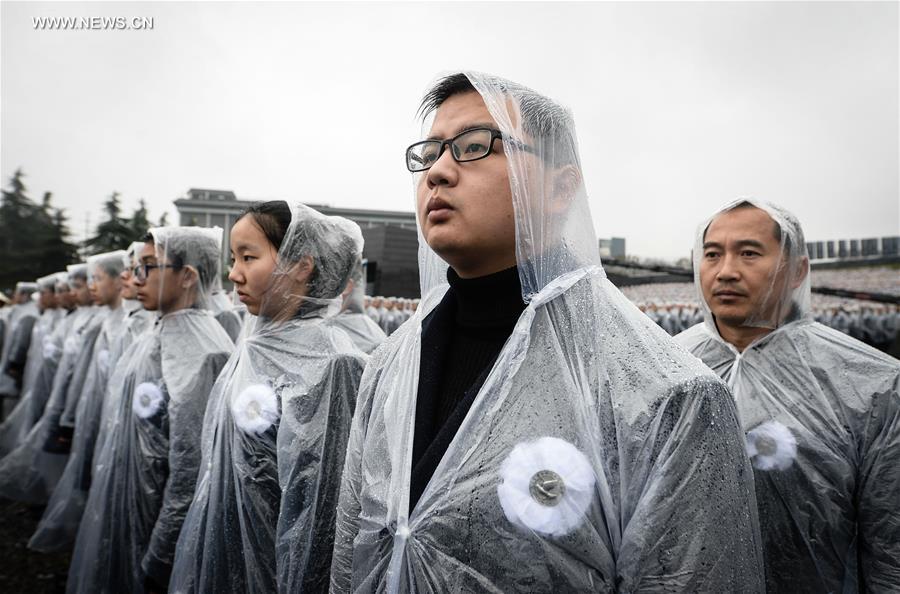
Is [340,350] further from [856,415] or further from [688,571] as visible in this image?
[856,415]

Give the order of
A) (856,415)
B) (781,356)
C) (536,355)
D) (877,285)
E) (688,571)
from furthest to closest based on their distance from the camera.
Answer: (877,285) < (781,356) < (856,415) < (536,355) < (688,571)

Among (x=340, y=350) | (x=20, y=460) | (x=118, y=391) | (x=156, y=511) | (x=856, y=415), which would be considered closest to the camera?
(x=856, y=415)

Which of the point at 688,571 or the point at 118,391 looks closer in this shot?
the point at 688,571

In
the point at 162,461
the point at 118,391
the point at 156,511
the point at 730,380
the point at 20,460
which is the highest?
the point at 730,380

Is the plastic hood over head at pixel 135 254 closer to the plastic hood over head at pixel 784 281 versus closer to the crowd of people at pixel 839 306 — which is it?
the plastic hood over head at pixel 784 281

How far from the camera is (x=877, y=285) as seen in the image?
20.3 meters

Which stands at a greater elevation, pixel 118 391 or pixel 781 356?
pixel 781 356

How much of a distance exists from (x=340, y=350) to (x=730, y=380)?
5.01ft

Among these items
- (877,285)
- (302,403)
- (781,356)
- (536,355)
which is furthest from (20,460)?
(877,285)

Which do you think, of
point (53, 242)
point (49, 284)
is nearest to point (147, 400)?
point (49, 284)

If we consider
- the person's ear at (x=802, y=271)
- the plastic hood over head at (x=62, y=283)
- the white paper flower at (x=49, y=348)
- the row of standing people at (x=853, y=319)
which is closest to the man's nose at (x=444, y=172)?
the person's ear at (x=802, y=271)

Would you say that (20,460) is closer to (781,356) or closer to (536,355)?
(536,355)

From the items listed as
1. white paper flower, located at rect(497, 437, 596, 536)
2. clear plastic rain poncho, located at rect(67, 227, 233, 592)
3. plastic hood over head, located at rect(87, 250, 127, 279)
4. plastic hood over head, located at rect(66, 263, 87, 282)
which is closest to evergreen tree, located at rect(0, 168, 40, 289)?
plastic hood over head, located at rect(66, 263, 87, 282)

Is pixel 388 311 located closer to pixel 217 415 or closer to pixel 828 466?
pixel 217 415
